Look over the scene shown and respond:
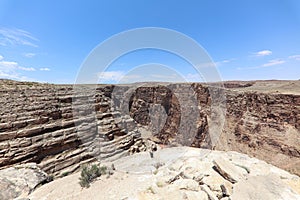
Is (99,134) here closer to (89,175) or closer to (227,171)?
(89,175)

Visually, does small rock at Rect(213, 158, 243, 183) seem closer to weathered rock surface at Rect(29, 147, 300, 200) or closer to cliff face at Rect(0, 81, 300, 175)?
weathered rock surface at Rect(29, 147, 300, 200)

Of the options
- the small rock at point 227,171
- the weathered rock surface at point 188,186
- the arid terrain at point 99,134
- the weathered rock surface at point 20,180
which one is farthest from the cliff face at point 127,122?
the small rock at point 227,171

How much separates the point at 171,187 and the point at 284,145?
18.0m

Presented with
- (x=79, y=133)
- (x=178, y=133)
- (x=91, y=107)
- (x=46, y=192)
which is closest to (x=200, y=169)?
(x=46, y=192)

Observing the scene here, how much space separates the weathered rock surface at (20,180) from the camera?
6008 mm

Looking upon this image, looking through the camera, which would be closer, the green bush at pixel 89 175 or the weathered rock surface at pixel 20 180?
the weathered rock surface at pixel 20 180

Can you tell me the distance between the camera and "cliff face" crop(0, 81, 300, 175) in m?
8.55

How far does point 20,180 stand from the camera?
6641 mm

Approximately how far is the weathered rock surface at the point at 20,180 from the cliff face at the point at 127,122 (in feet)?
2.57

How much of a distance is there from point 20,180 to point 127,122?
663cm

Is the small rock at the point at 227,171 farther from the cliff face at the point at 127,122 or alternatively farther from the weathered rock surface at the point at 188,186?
the cliff face at the point at 127,122

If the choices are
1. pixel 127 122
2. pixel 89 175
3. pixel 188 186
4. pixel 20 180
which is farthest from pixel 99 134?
pixel 188 186

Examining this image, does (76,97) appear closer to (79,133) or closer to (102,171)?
(79,133)

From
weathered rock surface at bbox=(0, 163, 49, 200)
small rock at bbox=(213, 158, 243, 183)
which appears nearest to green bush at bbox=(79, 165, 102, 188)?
weathered rock surface at bbox=(0, 163, 49, 200)
